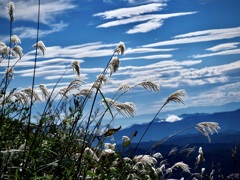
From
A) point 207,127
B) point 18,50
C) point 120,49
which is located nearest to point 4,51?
point 18,50

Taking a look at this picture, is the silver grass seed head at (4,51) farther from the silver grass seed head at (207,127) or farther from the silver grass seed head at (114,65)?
the silver grass seed head at (207,127)

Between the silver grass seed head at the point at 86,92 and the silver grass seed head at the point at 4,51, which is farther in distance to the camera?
the silver grass seed head at the point at 4,51

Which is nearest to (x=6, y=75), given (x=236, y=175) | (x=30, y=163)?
(x=30, y=163)

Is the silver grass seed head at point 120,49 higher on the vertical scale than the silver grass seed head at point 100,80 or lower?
higher

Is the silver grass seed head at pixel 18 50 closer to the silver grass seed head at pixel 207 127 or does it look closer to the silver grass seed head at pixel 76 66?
the silver grass seed head at pixel 76 66

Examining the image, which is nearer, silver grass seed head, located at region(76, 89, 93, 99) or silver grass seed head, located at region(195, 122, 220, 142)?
silver grass seed head, located at region(195, 122, 220, 142)

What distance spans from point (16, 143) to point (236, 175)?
4047 mm

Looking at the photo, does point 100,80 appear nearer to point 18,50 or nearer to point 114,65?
point 114,65

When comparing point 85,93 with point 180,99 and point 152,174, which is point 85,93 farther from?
point 152,174

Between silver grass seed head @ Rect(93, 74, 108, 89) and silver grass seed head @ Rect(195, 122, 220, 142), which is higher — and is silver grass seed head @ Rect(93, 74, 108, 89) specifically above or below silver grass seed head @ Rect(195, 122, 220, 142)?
above

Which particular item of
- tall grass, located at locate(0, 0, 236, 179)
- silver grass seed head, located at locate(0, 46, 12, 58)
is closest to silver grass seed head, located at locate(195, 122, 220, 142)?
tall grass, located at locate(0, 0, 236, 179)

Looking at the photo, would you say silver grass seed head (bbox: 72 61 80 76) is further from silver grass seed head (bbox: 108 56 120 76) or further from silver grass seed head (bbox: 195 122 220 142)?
silver grass seed head (bbox: 195 122 220 142)

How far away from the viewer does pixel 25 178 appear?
4098 mm

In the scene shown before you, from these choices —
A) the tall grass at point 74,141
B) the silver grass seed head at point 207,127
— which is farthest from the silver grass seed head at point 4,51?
the silver grass seed head at point 207,127
